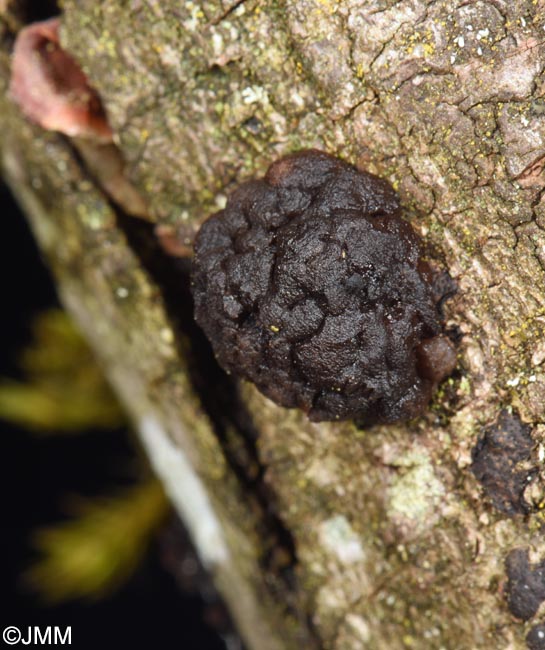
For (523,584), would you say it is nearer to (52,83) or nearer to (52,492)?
(52,83)

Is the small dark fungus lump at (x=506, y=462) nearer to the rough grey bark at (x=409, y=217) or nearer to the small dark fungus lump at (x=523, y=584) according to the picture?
the rough grey bark at (x=409, y=217)

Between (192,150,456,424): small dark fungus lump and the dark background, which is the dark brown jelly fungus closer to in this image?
(192,150,456,424): small dark fungus lump

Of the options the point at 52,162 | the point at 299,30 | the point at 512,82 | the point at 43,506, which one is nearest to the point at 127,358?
the point at 52,162

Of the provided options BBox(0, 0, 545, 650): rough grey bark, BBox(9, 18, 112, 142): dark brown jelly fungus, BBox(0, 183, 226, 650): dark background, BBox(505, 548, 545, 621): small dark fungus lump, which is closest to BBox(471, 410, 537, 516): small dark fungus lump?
BBox(0, 0, 545, 650): rough grey bark

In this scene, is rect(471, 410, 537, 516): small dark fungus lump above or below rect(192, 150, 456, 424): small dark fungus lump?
below

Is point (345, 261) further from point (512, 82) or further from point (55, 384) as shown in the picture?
point (55, 384)
